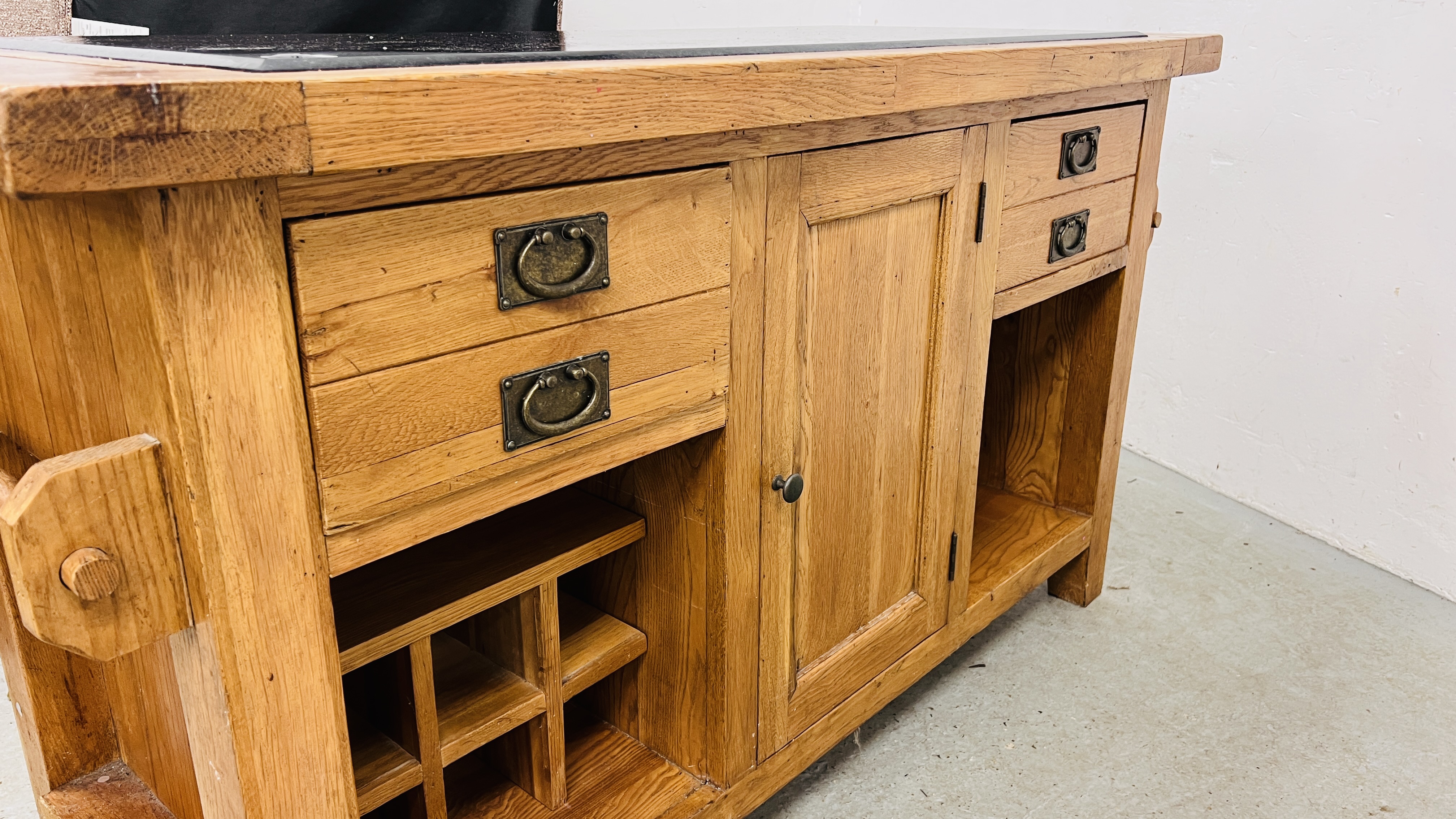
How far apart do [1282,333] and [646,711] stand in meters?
1.69

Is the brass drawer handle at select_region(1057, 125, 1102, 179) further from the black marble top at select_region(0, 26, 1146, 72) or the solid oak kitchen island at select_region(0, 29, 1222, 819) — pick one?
the black marble top at select_region(0, 26, 1146, 72)

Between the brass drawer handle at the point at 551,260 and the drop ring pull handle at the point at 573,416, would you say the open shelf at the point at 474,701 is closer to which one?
the drop ring pull handle at the point at 573,416

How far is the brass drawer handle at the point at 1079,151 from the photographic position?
146 cm

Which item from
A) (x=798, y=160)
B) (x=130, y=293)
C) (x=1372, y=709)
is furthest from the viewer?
(x=1372, y=709)

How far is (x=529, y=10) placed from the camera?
89.1 inches

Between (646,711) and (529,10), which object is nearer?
(646,711)

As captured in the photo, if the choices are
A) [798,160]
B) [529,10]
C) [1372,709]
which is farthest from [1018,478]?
[529,10]

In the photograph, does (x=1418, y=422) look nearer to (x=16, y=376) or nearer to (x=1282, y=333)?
(x=1282, y=333)

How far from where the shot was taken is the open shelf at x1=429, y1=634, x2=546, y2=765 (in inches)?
42.2

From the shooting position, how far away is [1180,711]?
165 centimetres

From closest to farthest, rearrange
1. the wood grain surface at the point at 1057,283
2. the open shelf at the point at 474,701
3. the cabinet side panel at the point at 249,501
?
the cabinet side panel at the point at 249,501
the open shelf at the point at 474,701
the wood grain surface at the point at 1057,283

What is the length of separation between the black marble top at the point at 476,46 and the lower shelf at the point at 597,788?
80cm

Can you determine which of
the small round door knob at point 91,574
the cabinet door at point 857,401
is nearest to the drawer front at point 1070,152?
the cabinet door at point 857,401

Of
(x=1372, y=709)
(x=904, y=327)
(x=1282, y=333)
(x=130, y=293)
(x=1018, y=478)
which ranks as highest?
(x=130, y=293)
